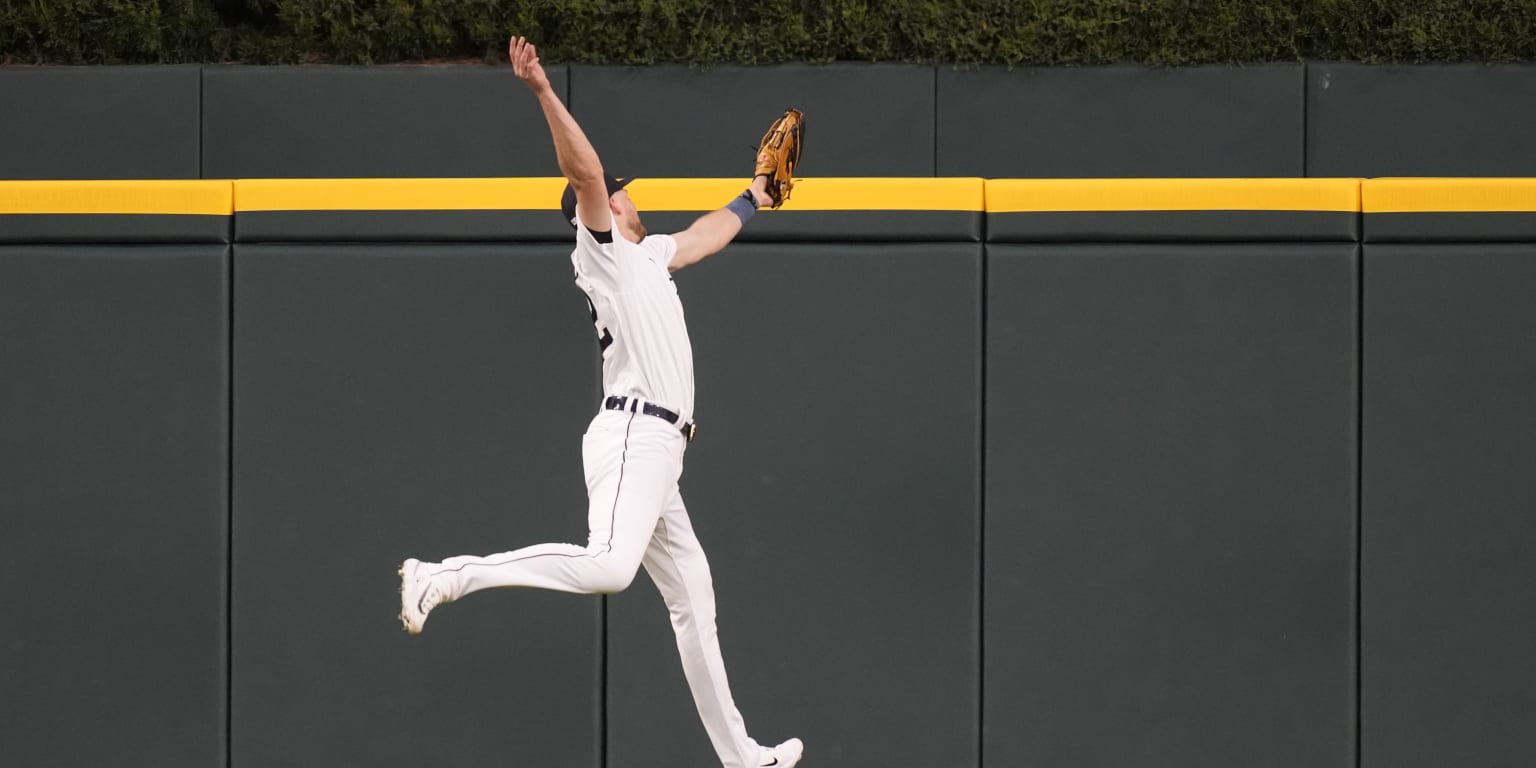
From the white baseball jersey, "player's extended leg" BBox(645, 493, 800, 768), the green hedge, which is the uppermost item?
the green hedge

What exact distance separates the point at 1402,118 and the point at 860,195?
2159mm

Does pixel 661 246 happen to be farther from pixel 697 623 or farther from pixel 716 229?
pixel 697 623

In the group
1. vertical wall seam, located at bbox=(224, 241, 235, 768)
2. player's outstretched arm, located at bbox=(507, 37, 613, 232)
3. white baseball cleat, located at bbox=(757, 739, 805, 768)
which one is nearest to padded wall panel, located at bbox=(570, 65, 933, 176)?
vertical wall seam, located at bbox=(224, 241, 235, 768)

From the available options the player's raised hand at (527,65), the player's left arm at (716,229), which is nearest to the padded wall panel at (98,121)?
the player's left arm at (716,229)

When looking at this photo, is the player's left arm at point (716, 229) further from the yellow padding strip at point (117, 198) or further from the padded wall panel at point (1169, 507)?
the yellow padding strip at point (117, 198)

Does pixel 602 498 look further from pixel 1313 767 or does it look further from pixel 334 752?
pixel 1313 767

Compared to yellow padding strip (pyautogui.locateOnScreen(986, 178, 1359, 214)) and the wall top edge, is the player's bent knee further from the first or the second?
yellow padding strip (pyautogui.locateOnScreen(986, 178, 1359, 214))

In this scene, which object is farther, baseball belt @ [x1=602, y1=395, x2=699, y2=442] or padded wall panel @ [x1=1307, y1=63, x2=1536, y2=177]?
padded wall panel @ [x1=1307, y1=63, x2=1536, y2=177]

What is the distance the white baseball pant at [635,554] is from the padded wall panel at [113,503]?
5.02 feet

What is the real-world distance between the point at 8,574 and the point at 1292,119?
4.66 meters

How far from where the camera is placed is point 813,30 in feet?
19.5

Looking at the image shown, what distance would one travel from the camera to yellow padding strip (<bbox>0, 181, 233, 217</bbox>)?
5.00 metres

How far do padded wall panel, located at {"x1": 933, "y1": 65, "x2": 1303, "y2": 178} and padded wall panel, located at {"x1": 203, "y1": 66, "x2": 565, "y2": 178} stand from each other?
1.53 meters

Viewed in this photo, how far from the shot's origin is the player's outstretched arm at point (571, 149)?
11.3 ft
